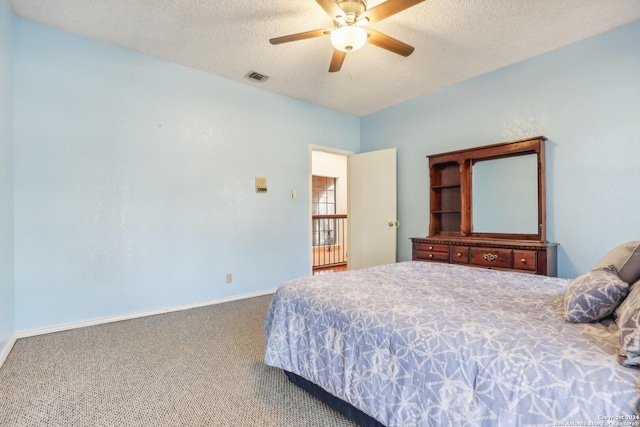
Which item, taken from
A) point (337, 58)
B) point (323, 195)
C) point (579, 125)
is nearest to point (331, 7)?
point (337, 58)

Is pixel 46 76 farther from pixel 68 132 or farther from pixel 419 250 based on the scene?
pixel 419 250

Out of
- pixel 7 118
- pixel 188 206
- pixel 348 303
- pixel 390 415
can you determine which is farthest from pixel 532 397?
pixel 7 118

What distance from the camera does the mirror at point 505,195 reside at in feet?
10.2

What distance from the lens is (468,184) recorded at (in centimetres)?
346

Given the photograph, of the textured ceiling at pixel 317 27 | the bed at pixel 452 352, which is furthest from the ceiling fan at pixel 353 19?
the bed at pixel 452 352

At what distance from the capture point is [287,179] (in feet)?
13.5

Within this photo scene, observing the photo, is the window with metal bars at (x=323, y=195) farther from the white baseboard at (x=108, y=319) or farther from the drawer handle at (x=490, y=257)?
the drawer handle at (x=490, y=257)

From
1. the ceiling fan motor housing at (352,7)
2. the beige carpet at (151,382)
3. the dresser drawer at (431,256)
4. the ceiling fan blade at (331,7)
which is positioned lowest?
the beige carpet at (151,382)

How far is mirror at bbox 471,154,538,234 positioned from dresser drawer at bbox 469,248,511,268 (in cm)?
43

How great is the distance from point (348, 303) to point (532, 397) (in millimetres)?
753

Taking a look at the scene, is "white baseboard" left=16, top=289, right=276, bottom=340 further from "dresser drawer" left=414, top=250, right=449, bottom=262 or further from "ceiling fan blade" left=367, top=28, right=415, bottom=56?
"ceiling fan blade" left=367, top=28, right=415, bottom=56

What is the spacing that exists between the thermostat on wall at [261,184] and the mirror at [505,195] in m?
2.45

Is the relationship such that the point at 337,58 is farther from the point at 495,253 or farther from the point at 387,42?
the point at 495,253

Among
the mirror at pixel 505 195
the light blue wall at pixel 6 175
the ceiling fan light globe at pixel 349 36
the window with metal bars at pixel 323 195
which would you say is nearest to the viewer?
the ceiling fan light globe at pixel 349 36
